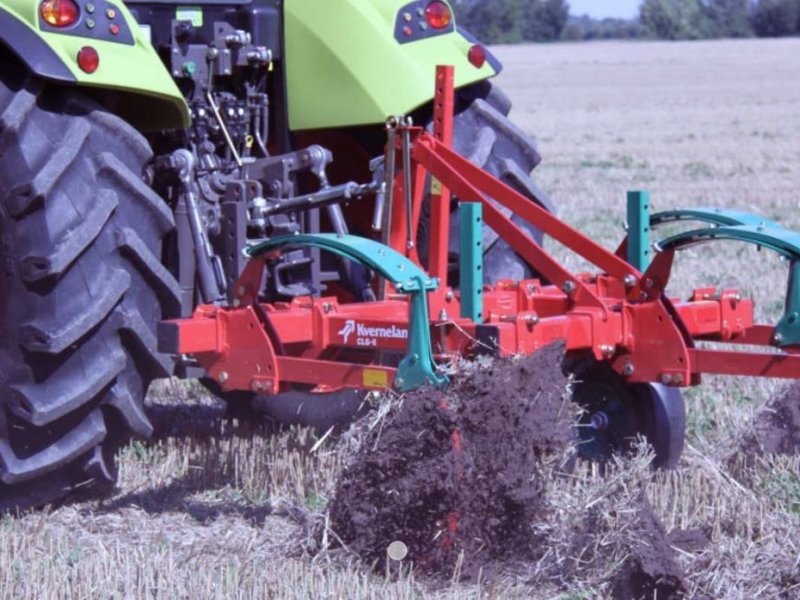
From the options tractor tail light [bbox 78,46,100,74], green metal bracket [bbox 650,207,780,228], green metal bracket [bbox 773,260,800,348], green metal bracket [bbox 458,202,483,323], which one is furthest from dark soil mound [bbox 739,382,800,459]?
tractor tail light [bbox 78,46,100,74]

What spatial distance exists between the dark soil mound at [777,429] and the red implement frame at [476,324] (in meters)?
0.56

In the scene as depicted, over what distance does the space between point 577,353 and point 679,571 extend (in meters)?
1.09

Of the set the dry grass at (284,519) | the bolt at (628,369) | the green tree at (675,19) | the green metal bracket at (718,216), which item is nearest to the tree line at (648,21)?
the green tree at (675,19)

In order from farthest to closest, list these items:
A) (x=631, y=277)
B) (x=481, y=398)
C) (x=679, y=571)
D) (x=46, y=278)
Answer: (x=631, y=277) → (x=46, y=278) → (x=481, y=398) → (x=679, y=571)

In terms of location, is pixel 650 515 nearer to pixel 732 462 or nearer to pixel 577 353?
pixel 577 353

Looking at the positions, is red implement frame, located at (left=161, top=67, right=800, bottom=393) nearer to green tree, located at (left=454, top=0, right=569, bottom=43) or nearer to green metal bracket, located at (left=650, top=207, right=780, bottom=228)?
green metal bracket, located at (left=650, top=207, right=780, bottom=228)

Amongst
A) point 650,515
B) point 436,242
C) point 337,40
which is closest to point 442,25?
point 337,40

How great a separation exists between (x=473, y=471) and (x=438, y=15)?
200 cm

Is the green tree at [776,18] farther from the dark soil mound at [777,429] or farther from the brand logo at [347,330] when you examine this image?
the brand logo at [347,330]

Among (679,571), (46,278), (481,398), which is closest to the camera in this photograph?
(679,571)

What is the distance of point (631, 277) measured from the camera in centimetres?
448

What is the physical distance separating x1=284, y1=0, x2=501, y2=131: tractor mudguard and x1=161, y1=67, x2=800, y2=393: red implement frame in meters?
0.38

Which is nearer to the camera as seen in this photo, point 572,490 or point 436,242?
point 572,490

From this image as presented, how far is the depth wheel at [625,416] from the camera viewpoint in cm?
491
